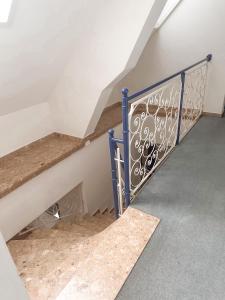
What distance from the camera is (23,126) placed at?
2.74 metres

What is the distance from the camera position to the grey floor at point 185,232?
1.47m

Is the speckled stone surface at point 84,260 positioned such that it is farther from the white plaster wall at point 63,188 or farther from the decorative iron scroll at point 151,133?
the decorative iron scroll at point 151,133

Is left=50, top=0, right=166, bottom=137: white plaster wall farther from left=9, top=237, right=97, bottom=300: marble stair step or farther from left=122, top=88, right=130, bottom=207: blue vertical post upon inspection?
left=9, top=237, right=97, bottom=300: marble stair step

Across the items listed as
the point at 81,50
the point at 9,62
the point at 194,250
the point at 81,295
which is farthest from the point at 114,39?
the point at 81,295

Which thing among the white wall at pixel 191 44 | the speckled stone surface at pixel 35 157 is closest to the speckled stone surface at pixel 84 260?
the speckled stone surface at pixel 35 157

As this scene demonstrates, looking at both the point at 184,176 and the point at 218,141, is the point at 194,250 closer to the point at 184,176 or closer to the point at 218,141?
the point at 184,176

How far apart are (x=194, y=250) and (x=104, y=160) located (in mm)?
2031

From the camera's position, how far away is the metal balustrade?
6.57 ft

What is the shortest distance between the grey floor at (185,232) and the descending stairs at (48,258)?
0.41 metres

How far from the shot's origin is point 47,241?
2.15m

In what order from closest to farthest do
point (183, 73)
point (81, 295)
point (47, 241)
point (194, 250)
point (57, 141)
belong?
point (81, 295), point (194, 250), point (47, 241), point (183, 73), point (57, 141)

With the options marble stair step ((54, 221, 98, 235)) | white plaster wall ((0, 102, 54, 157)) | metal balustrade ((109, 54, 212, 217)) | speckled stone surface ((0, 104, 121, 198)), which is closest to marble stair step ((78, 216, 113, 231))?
marble stair step ((54, 221, 98, 235))

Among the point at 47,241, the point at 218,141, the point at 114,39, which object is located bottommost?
the point at 47,241

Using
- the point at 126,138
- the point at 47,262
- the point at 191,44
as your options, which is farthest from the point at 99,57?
the point at 191,44
